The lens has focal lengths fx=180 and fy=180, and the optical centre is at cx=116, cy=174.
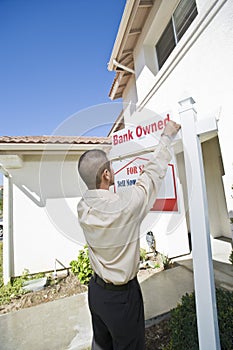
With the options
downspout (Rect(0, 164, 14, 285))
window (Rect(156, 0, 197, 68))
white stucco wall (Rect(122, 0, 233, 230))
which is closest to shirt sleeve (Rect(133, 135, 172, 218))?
white stucco wall (Rect(122, 0, 233, 230))

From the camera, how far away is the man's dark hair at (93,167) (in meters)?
1.21

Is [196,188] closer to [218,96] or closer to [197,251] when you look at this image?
[197,251]

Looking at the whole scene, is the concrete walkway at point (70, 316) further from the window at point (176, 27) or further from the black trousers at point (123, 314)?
the window at point (176, 27)

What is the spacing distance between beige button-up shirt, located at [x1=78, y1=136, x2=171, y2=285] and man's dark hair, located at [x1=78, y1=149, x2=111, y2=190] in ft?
0.22

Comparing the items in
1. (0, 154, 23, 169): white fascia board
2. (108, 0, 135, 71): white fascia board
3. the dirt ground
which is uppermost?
(108, 0, 135, 71): white fascia board

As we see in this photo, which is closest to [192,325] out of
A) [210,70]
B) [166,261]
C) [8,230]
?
[166,261]

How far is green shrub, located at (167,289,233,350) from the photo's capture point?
1464mm

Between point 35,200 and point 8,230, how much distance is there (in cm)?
82

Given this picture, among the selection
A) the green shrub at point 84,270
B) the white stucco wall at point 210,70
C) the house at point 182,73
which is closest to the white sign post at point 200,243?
the house at point 182,73

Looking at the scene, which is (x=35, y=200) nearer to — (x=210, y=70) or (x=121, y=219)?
(x=121, y=219)

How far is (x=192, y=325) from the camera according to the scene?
1.57 metres

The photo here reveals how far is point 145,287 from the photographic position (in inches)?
126

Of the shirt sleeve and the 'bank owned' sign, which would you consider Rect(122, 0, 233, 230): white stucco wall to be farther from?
the shirt sleeve

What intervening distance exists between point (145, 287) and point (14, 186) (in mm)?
3441
